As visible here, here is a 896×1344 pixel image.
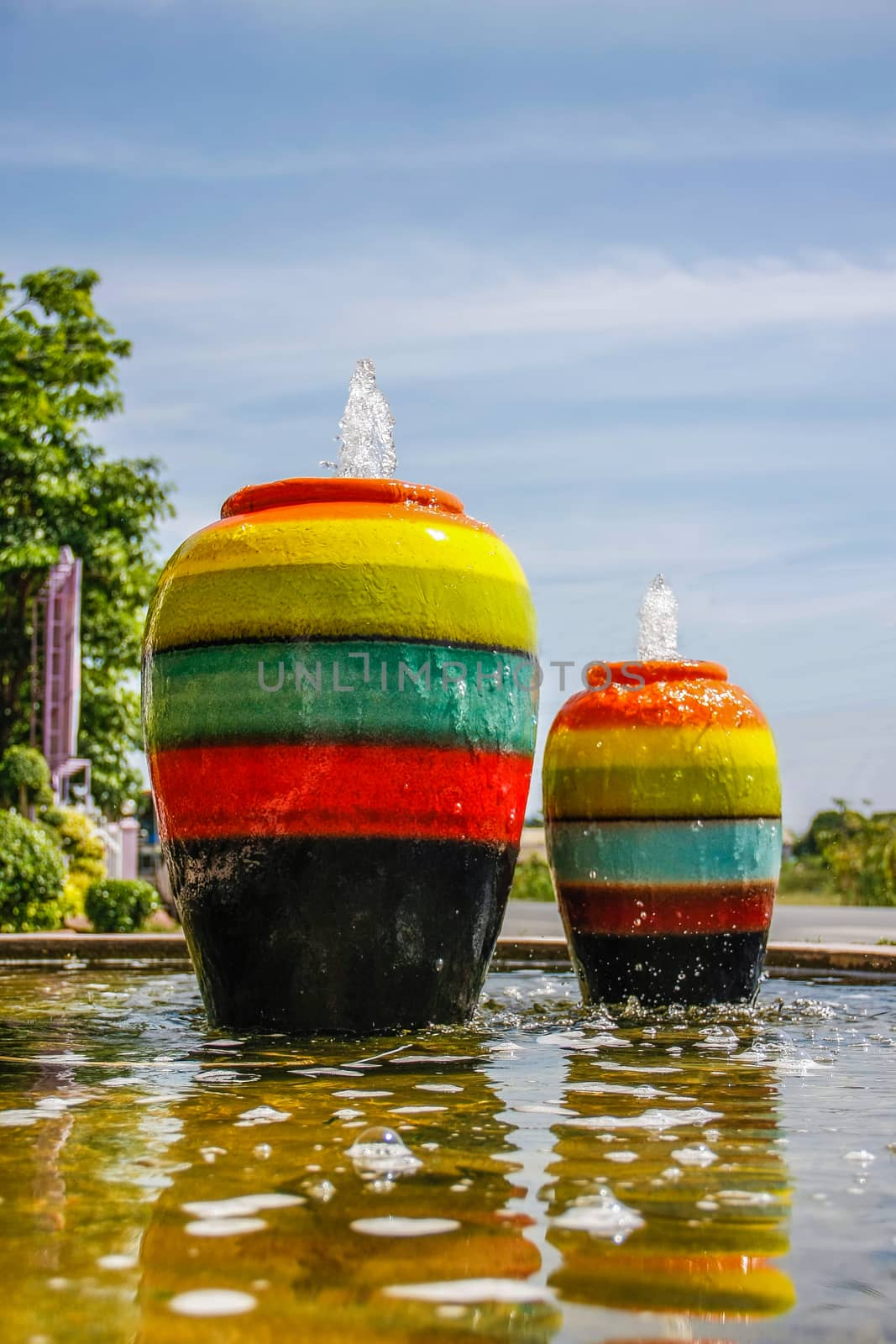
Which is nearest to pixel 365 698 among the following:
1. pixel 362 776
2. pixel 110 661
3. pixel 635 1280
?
pixel 362 776

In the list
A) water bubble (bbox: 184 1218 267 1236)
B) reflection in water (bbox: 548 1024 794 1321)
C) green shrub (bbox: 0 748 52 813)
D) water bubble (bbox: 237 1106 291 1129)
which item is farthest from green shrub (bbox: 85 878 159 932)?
water bubble (bbox: 184 1218 267 1236)

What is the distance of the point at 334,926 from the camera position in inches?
183

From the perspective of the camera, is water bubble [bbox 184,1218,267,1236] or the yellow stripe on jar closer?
water bubble [bbox 184,1218,267,1236]

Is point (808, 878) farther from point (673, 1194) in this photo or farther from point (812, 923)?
point (673, 1194)

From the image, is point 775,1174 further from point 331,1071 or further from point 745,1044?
point 745,1044

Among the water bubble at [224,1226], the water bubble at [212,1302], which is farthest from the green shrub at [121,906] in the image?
the water bubble at [212,1302]

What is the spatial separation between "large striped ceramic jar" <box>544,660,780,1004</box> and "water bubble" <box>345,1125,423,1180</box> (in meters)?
2.95

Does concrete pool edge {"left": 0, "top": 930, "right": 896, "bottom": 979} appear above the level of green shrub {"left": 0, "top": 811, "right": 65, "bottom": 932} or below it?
below

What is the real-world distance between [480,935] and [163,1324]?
3.19 metres

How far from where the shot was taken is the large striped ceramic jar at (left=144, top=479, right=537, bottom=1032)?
4.64m

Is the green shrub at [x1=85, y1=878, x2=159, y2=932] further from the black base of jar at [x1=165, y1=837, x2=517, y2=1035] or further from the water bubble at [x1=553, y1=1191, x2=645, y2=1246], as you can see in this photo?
the water bubble at [x1=553, y1=1191, x2=645, y2=1246]

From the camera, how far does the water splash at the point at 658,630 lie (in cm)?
654

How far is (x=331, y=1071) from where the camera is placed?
4.00m

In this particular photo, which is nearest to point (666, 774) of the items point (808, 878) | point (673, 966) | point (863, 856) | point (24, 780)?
point (673, 966)
